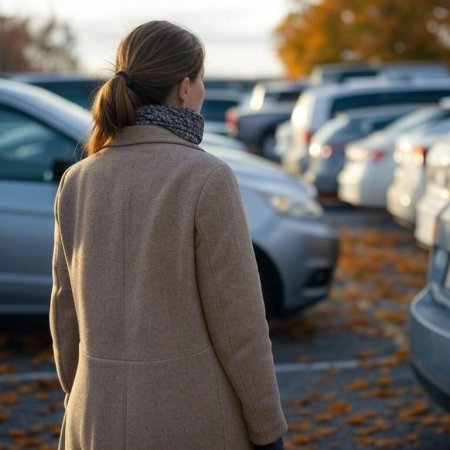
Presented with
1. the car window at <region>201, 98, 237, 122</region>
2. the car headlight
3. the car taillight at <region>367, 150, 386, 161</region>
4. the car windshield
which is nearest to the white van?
the car windshield

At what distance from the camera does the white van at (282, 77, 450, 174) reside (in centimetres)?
1655

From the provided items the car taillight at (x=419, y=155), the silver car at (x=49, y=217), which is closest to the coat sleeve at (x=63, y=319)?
the silver car at (x=49, y=217)

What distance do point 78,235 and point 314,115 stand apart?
1419 cm

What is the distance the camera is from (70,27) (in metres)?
77.0

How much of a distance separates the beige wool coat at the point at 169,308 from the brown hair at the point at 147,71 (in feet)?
0.18

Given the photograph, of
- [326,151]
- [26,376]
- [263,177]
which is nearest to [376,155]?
[326,151]

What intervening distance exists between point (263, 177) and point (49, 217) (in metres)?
1.44

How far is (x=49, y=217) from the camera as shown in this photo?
620 cm

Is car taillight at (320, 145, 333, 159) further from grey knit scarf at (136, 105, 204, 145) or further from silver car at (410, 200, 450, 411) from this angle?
grey knit scarf at (136, 105, 204, 145)

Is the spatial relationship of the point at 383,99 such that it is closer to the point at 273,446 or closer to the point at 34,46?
the point at 273,446

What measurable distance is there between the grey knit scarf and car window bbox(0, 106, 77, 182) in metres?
3.78

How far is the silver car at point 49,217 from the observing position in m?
6.22

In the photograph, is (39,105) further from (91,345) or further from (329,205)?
(329,205)

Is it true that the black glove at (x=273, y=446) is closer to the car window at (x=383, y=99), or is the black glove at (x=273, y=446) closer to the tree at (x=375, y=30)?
the car window at (x=383, y=99)
